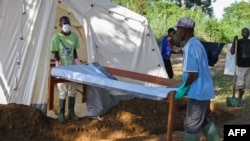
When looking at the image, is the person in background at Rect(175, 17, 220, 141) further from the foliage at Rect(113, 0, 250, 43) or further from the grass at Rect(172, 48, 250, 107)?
the foliage at Rect(113, 0, 250, 43)

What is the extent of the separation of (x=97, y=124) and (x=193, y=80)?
2949mm

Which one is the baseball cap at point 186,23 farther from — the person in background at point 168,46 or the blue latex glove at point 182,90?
the person in background at point 168,46

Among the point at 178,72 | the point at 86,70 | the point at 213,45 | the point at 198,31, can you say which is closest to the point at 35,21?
the point at 86,70

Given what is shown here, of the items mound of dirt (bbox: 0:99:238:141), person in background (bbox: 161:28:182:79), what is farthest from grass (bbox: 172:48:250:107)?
mound of dirt (bbox: 0:99:238:141)

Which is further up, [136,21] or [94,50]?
[136,21]

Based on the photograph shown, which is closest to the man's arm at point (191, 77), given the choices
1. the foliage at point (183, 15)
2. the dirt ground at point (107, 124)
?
the dirt ground at point (107, 124)

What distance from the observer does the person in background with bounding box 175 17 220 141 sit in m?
4.41

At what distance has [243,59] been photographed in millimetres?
8898

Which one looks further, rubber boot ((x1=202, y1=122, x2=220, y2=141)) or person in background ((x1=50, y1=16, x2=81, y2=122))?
person in background ((x1=50, y1=16, x2=81, y2=122))

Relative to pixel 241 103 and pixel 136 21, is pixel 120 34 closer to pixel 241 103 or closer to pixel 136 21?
pixel 136 21

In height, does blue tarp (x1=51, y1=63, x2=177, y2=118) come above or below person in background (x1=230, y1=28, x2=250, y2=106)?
below

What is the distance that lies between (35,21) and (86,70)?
169 cm

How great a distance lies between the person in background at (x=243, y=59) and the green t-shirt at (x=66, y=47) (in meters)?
3.58

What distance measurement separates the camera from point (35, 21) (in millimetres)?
7316
